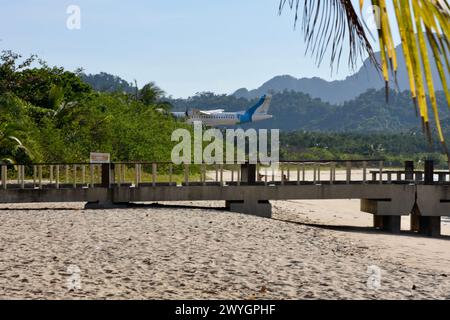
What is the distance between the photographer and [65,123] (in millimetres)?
45312

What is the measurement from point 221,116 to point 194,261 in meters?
108

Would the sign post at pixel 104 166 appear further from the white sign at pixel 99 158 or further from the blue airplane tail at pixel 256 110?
the blue airplane tail at pixel 256 110

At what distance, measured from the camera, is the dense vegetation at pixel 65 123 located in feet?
113

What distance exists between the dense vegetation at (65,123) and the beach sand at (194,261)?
13.9 meters

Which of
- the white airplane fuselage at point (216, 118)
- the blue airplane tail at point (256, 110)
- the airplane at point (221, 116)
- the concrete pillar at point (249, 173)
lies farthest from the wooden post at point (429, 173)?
the blue airplane tail at point (256, 110)

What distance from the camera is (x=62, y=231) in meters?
16.9

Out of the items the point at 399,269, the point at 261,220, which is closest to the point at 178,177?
the point at 261,220

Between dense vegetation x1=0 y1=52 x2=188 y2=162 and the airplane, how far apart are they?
40.4 metres

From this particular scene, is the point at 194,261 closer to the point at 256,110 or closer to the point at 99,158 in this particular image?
the point at 99,158

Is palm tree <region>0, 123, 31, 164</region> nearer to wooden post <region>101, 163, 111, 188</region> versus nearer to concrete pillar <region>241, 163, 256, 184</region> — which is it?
wooden post <region>101, 163, 111, 188</region>

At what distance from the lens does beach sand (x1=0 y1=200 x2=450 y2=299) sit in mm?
10172

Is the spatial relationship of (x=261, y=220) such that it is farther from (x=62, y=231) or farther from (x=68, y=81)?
(x=68, y=81)

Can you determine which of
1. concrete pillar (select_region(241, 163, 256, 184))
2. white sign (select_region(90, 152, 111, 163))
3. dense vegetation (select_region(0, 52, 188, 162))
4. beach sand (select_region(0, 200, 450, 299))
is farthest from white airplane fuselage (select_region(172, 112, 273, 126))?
beach sand (select_region(0, 200, 450, 299))

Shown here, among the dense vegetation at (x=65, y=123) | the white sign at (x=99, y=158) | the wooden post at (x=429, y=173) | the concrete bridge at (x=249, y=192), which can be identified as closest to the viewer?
the concrete bridge at (x=249, y=192)
